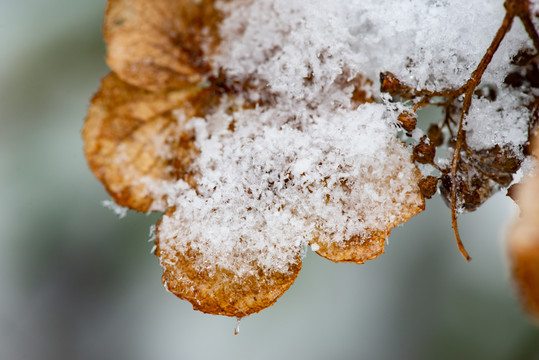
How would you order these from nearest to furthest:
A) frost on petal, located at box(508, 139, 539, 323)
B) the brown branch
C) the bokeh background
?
frost on petal, located at box(508, 139, 539, 323) < the brown branch < the bokeh background

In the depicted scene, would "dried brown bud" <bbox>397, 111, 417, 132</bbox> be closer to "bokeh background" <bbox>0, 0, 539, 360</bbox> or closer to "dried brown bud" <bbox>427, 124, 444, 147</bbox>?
"dried brown bud" <bbox>427, 124, 444, 147</bbox>

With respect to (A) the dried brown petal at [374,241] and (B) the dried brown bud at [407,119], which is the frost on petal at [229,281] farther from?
(B) the dried brown bud at [407,119]

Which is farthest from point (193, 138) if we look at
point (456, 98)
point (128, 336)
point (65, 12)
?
point (128, 336)

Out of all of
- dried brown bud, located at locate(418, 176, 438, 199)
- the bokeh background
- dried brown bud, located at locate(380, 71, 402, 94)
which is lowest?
the bokeh background

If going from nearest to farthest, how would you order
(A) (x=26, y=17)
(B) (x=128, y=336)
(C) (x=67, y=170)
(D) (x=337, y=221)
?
(D) (x=337, y=221) → (A) (x=26, y=17) → (C) (x=67, y=170) → (B) (x=128, y=336)

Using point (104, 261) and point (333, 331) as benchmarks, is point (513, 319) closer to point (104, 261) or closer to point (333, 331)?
point (333, 331)

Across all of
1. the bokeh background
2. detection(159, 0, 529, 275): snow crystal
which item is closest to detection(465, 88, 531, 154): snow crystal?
detection(159, 0, 529, 275): snow crystal
